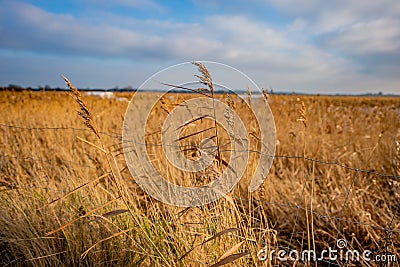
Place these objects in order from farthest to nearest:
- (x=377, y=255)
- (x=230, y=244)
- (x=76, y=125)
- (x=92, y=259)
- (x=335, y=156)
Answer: (x=76, y=125)
(x=335, y=156)
(x=92, y=259)
(x=377, y=255)
(x=230, y=244)

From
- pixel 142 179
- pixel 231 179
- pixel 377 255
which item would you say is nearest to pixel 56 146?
pixel 142 179

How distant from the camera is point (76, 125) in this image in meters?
5.40

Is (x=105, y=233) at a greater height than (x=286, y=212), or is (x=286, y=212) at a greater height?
(x=105, y=233)

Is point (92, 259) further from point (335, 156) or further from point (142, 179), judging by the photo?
point (335, 156)

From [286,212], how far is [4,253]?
218 centimetres

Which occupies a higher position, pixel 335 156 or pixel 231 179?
pixel 231 179

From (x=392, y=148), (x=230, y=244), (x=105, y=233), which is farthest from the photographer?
(x=392, y=148)

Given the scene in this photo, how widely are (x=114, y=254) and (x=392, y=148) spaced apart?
349 cm

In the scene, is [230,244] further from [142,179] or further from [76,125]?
[76,125]

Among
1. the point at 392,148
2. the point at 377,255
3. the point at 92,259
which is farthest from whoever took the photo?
the point at 392,148

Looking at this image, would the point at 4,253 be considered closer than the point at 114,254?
No

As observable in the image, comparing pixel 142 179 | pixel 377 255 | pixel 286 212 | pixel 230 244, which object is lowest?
pixel 286 212

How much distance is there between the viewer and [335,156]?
13.6 feet

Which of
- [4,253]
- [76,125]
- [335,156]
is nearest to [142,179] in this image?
[4,253]
